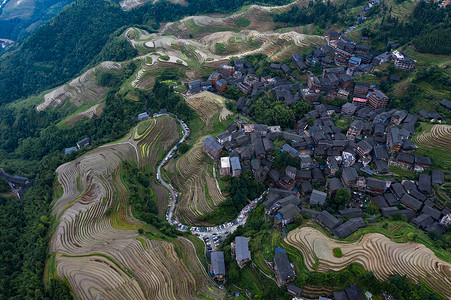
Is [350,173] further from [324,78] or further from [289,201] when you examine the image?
[324,78]

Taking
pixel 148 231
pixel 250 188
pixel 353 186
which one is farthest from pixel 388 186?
pixel 148 231

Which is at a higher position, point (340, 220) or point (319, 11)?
point (319, 11)

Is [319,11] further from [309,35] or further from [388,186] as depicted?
[388,186]

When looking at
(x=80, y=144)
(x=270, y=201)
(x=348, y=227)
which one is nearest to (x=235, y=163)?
(x=270, y=201)

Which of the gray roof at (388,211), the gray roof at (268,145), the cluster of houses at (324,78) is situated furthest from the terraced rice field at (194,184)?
the gray roof at (388,211)

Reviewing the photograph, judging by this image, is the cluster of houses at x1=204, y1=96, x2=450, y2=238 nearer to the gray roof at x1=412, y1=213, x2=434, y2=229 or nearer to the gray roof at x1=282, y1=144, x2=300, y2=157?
the gray roof at x1=412, y1=213, x2=434, y2=229
